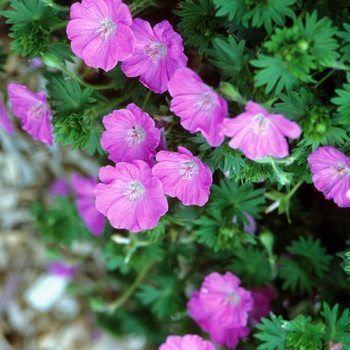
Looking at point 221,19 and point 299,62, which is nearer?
point 299,62

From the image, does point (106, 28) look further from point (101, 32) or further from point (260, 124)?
point (260, 124)

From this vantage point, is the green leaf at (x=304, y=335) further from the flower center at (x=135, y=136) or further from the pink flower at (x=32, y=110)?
the pink flower at (x=32, y=110)

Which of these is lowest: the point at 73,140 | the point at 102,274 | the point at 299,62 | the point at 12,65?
the point at 102,274

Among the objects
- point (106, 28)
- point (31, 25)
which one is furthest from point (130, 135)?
point (31, 25)

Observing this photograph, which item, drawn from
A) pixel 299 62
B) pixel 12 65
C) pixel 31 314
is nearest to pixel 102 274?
pixel 31 314

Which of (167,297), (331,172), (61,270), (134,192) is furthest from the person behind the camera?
(61,270)

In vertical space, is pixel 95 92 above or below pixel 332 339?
above

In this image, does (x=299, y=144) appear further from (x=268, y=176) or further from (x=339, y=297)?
(x=339, y=297)
